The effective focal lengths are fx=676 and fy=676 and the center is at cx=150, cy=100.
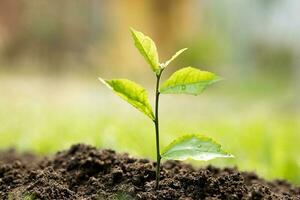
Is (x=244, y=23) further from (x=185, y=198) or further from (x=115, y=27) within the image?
(x=185, y=198)

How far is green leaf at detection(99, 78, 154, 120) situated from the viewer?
182 centimetres

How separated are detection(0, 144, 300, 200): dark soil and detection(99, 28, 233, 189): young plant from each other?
10 centimetres

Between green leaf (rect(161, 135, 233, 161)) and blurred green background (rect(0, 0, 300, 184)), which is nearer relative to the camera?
green leaf (rect(161, 135, 233, 161))

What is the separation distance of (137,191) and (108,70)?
47.8ft

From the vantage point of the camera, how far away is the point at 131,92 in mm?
1858

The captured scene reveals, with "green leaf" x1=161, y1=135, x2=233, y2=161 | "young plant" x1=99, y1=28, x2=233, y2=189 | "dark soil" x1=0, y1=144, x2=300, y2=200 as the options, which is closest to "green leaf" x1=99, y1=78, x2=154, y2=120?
"young plant" x1=99, y1=28, x2=233, y2=189

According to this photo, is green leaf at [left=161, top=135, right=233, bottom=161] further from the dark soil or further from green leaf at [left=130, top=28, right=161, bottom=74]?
green leaf at [left=130, top=28, right=161, bottom=74]

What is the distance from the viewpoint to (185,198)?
1.86m

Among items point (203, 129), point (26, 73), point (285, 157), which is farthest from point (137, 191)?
point (26, 73)

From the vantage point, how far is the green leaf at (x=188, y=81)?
180 cm

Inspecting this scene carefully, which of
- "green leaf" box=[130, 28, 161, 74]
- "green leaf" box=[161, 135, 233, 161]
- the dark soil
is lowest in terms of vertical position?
the dark soil

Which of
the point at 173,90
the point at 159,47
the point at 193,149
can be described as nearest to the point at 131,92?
the point at 173,90

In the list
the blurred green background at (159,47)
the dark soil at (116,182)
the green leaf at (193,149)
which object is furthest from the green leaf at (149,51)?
the blurred green background at (159,47)

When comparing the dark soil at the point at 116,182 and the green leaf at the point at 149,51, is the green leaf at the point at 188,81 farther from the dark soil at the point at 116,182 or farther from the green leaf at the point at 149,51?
the dark soil at the point at 116,182
